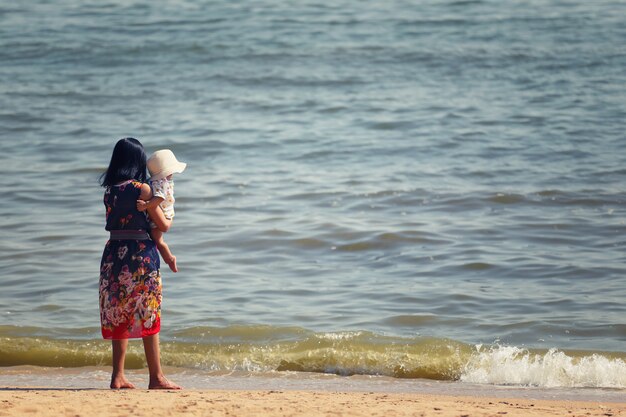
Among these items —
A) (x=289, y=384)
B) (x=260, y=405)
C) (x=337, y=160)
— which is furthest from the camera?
(x=337, y=160)

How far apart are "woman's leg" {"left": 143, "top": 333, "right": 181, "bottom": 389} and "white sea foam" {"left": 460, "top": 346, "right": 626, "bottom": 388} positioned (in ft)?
6.54

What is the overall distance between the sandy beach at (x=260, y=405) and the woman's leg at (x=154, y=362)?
0.78 feet

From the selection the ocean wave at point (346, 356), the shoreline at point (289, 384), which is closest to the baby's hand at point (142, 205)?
the shoreline at point (289, 384)

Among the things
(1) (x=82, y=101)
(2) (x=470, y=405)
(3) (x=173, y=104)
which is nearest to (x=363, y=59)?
(3) (x=173, y=104)

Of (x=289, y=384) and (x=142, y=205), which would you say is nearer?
(x=142, y=205)

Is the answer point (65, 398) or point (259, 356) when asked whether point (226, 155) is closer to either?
point (259, 356)

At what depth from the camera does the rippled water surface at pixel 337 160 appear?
8.16 meters

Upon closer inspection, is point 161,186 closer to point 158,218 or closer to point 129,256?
point 158,218

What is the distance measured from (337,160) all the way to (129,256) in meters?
8.36

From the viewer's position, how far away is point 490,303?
8086 millimetres

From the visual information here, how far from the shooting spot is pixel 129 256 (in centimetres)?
546

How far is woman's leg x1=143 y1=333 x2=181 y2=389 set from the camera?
564 centimetres

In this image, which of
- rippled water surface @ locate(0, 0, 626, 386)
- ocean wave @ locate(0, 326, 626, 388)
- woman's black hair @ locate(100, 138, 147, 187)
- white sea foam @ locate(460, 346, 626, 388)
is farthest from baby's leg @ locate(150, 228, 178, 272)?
white sea foam @ locate(460, 346, 626, 388)

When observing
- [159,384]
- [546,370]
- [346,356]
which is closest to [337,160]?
[346,356]
